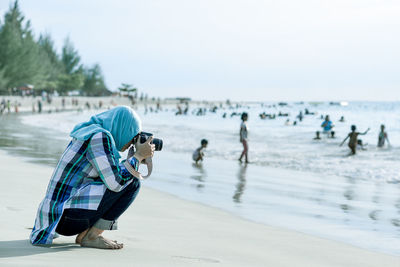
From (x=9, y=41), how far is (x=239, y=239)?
7949 cm

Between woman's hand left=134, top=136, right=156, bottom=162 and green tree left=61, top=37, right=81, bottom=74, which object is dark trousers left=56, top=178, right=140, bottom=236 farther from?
green tree left=61, top=37, right=81, bottom=74

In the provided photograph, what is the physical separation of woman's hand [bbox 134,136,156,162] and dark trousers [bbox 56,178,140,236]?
0.62 ft

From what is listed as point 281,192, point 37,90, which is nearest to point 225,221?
point 281,192

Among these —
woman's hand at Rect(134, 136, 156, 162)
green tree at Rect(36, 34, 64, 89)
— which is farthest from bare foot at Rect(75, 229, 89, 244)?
green tree at Rect(36, 34, 64, 89)

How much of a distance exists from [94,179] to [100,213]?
228 millimetres

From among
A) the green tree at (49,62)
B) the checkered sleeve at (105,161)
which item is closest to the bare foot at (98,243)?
the checkered sleeve at (105,161)

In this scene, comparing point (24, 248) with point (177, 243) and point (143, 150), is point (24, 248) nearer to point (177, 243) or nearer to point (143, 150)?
point (143, 150)

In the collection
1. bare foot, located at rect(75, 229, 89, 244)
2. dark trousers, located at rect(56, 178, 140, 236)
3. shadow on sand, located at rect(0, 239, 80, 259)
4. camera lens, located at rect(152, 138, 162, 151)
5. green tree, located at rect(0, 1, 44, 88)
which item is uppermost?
green tree, located at rect(0, 1, 44, 88)

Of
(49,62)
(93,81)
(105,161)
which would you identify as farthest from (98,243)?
→ (93,81)

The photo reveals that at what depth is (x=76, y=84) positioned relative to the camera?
349 ft

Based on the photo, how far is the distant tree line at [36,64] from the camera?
76750 millimetres

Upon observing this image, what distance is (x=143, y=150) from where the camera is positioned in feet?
9.81

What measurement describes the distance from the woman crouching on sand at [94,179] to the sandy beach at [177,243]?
7.2 inches

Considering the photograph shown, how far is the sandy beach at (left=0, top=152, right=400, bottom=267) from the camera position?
303 centimetres
